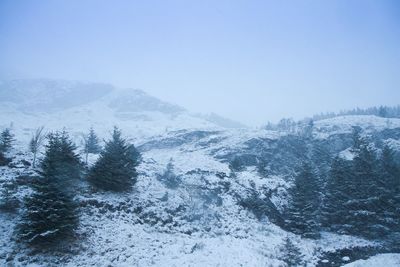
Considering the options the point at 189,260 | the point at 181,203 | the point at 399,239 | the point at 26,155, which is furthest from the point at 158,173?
the point at 399,239

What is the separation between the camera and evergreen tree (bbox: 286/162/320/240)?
3180 centimetres

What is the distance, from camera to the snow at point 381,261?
23516 mm

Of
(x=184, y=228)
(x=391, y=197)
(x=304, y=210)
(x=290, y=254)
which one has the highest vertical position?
(x=391, y=197)

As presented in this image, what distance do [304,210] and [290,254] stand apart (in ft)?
27.9

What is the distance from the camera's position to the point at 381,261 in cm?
2444

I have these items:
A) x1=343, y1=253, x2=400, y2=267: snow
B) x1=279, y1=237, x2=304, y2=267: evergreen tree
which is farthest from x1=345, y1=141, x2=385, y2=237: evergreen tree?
x1=279, y1=237, x2=304, y2=267: evergreen tree

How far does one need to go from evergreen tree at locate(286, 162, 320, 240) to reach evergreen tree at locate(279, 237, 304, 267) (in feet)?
13.6

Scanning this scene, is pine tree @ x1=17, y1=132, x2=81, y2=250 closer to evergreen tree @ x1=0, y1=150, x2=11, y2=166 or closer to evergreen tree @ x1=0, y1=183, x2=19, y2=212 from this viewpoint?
evergreen tree @ x1=0, y1=183, x2=19, y2=212

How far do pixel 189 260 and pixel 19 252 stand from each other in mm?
10975

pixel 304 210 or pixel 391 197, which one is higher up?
pixel 391 197

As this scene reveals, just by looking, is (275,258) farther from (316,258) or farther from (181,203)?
(181,203)

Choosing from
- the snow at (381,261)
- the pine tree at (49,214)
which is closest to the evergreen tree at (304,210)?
the snow at (381,261)

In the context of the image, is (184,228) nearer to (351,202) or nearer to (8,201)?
(8,201)

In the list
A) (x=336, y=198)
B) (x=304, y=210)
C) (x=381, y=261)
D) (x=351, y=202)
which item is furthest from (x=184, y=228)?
(x=351, y=202)
